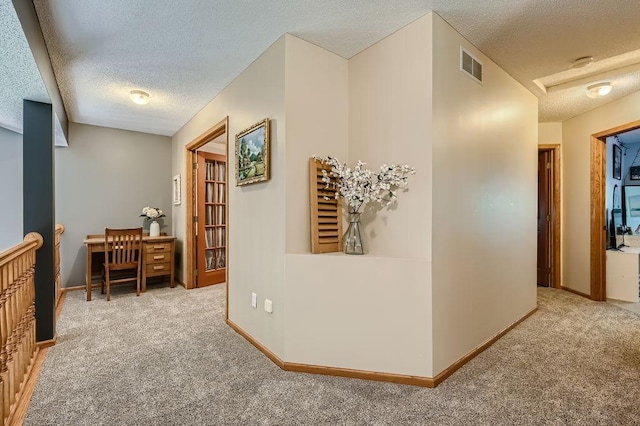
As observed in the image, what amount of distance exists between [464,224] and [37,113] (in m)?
3.59

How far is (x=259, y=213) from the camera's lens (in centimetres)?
254

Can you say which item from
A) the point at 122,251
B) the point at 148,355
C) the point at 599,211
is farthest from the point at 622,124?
the point at 122,251

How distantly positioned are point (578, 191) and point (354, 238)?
3.73 meters

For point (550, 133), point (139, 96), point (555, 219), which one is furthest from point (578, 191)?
point (139, 96)

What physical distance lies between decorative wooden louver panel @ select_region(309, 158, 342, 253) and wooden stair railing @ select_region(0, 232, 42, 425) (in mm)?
1747

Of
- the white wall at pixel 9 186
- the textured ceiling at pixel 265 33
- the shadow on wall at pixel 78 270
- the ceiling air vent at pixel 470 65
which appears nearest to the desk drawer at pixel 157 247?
the shadow on wall at pixel 78 270

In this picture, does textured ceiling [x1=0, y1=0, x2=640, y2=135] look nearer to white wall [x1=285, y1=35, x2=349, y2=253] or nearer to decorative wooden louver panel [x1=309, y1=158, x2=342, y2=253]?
white wall [x1=285, y1=35, x2=349, y2=253]

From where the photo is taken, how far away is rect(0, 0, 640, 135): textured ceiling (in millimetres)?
1927

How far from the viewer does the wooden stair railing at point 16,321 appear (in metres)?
1.60

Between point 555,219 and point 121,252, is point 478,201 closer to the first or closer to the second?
point 555,219

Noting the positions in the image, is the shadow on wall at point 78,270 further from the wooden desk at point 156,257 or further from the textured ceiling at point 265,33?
the textured ceiling at point 265,33

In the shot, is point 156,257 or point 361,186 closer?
point 361,186

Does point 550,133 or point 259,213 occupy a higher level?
point 550,133

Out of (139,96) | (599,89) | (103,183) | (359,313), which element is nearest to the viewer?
(359,313)
